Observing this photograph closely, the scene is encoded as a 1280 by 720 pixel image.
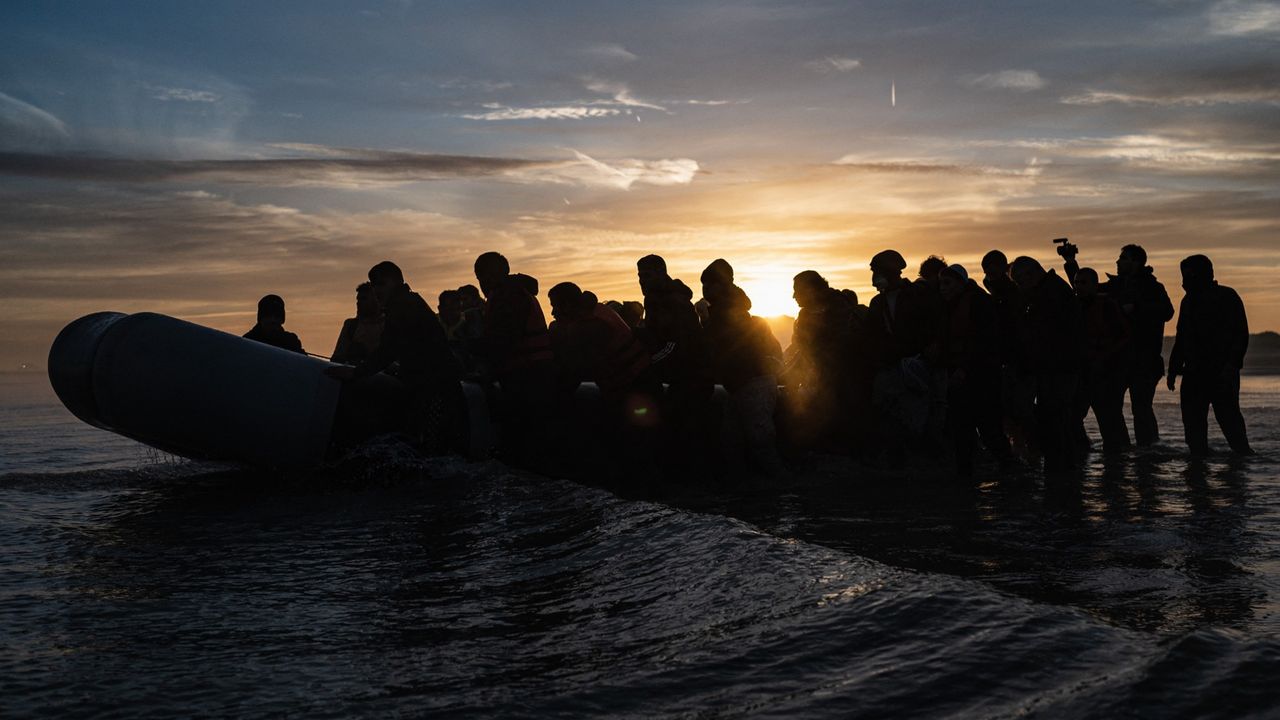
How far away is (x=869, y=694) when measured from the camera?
2.96m

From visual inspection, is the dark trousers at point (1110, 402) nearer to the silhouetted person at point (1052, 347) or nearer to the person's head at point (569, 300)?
the silhouetted person at point (1052, 347)

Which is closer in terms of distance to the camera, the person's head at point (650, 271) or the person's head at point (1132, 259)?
the person's head at point (650, 271)

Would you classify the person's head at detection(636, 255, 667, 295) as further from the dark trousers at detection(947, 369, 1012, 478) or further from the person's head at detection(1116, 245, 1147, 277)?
the person's head at detection(1116, 245, 1147, 277)

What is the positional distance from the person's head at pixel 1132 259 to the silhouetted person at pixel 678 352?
5.17 m

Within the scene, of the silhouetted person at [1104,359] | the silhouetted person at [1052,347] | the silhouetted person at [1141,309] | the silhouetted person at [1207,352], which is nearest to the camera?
the silhouetted person at [1052,347]

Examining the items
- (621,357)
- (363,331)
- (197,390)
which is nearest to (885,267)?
(621,357)

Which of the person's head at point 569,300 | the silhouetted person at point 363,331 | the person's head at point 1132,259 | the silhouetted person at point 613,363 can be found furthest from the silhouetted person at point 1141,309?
the silhouetted person at point 363,331

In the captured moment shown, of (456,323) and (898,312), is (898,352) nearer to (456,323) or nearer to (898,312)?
(898,312)

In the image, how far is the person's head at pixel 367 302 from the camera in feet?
34.6

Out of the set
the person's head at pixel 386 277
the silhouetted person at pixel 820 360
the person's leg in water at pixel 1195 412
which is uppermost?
the person's head at pixel 386 277

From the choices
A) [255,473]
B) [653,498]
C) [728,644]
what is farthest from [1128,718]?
[255,473]

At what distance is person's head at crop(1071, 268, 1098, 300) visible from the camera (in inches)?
387

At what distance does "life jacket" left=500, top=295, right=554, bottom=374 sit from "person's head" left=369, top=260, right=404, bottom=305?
3.55ft

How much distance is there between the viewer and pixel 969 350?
26.8 ft
